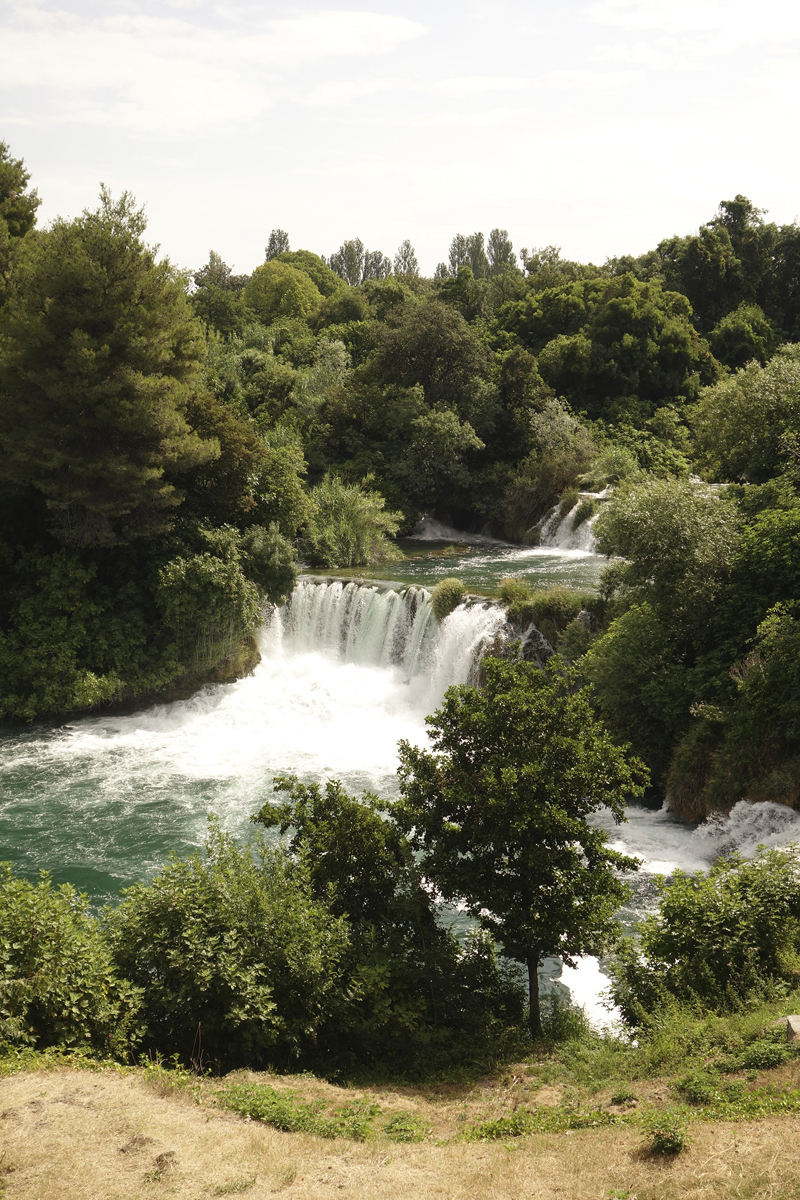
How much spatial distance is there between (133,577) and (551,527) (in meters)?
15.6

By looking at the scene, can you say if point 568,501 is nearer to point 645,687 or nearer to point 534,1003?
point 645,687

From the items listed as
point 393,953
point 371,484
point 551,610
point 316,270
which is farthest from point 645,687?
point 316,270

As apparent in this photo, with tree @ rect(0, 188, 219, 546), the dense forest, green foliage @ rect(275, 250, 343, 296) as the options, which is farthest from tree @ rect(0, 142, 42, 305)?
green foliage @ rect(275, 250, 343, 296)

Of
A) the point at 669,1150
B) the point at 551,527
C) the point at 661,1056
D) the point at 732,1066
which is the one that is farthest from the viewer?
the point at 551,527

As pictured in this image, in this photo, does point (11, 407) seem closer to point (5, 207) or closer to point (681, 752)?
point (5, 207)

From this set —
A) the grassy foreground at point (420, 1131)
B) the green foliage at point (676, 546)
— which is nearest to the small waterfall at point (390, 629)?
the green foliage at point (676, 546)

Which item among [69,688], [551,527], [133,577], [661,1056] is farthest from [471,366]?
[661,1056]

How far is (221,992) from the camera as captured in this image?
23.9ft

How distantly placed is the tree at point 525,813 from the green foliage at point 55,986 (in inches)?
123

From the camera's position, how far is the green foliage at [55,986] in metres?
6.79

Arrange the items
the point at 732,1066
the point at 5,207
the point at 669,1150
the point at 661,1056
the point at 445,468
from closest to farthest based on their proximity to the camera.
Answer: the point at 669,1150
the point at 732,1066
the point at 661,1056
the point at 5,207
the point at 445,468

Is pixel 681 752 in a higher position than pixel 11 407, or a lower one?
lower

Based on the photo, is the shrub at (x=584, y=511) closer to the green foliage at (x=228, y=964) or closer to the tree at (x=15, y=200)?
the tree at (x=15, y=200)

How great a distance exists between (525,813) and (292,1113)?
129 inches
